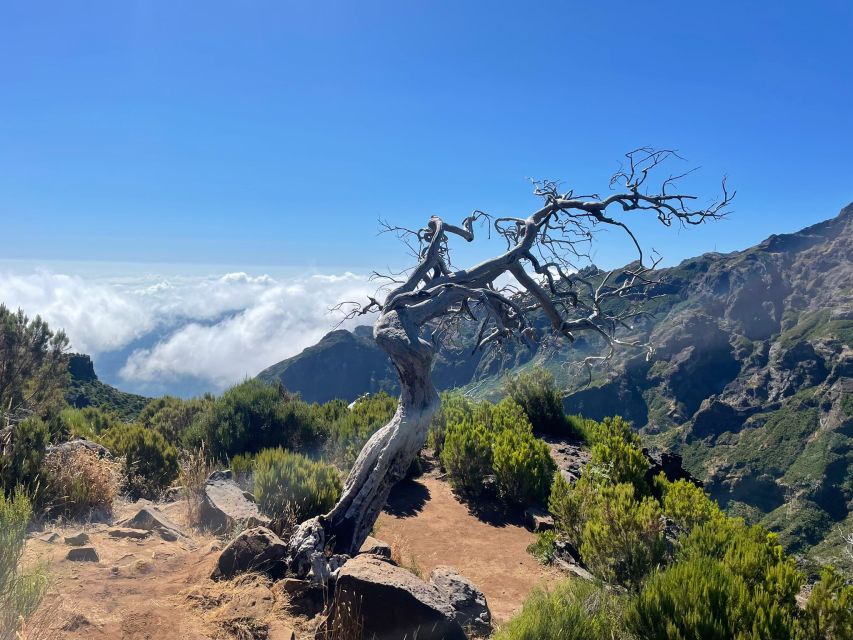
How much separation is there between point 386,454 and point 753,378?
439ft

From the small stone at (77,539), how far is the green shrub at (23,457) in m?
1.38

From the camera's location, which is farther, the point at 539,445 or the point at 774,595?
the point at 539,445

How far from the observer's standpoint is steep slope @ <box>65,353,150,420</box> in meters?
40.5

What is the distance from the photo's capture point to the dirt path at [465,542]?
279 inches

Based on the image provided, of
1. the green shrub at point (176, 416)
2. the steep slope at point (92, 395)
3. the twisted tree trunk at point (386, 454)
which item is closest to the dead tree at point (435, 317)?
the twisted tree trunk at point (386, 454)

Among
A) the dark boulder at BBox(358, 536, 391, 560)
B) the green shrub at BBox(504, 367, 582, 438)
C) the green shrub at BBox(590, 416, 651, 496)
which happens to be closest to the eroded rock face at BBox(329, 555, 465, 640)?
the dark boulder at BBox(358, 536, 391, 560)

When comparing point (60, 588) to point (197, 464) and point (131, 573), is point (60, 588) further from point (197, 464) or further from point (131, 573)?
point (197, 464)

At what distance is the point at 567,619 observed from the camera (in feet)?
13.9

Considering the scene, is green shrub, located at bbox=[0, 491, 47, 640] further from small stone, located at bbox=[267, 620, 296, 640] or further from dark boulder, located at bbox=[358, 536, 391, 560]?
dark boulder, located at bbox=[358, 536, 391, 560]

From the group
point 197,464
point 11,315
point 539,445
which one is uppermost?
point 11,315

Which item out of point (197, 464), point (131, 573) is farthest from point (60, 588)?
point (197, 464)

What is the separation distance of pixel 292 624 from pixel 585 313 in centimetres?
585

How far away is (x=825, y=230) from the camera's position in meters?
169

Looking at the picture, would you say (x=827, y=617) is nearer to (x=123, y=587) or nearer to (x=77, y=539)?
(x=123, y=587)
